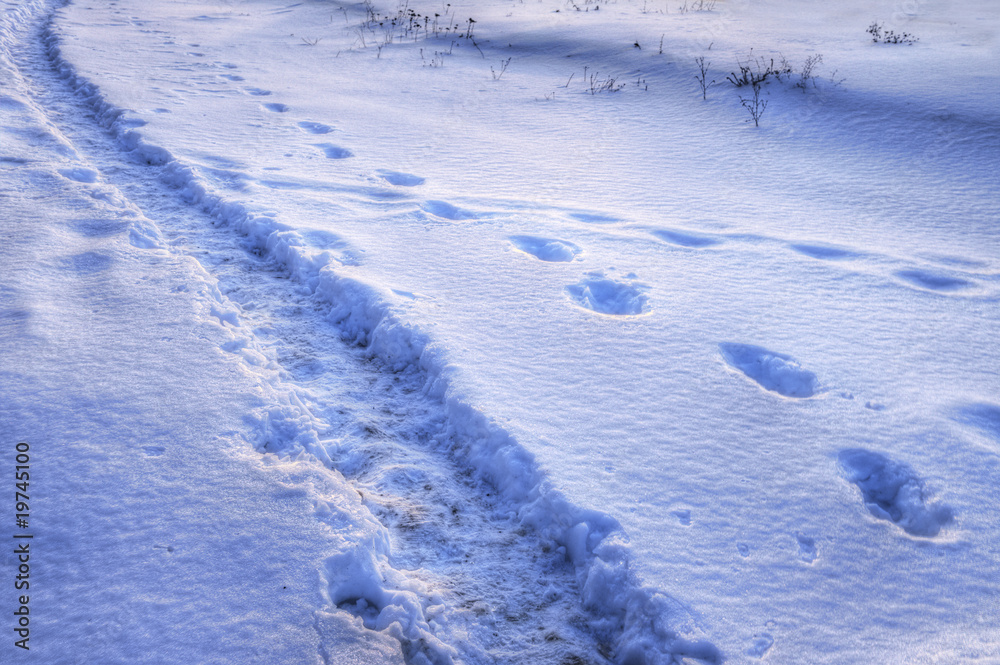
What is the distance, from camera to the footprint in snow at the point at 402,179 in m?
4.14

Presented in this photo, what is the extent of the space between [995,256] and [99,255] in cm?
462

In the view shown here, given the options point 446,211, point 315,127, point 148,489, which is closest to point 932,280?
point 446,211

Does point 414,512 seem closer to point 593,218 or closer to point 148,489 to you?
point 148,489

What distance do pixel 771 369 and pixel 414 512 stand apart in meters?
1.49

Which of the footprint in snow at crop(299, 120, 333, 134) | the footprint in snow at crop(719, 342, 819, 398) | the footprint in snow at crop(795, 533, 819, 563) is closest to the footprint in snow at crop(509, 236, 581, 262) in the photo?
the footprint in snow at crop(719, 342, 819, 398)

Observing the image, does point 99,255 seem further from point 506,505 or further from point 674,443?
point 674,443

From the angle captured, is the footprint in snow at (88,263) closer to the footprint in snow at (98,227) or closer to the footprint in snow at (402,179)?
the footprint in snow at (98,227)

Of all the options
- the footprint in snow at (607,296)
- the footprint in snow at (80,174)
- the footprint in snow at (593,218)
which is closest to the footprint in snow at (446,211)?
the footprint in snow at (593,218)

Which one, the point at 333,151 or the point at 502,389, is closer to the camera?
the point at 502,389

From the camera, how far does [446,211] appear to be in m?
3.71

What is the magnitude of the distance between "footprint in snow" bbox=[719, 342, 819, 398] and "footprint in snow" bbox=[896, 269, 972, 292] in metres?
1.13

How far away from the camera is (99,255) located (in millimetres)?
2850

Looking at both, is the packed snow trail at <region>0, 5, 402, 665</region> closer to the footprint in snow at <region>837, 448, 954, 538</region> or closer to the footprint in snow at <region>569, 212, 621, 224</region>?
the footprint in snow at <region>837, 448, 954, 538</region>

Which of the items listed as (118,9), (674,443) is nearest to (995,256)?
(674,443)
